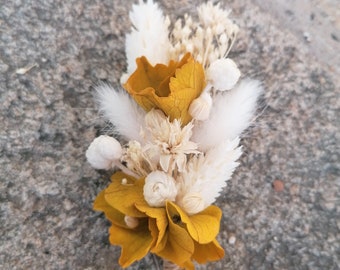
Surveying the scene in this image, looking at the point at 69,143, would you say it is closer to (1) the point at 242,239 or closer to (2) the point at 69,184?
(2) the point at 69,184

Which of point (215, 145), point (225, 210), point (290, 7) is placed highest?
point (290, 7)

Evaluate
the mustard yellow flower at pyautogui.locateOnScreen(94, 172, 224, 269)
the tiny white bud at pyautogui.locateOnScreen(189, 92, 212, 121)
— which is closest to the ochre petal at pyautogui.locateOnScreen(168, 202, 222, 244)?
the mustard yellow flower at pyautogui.locateOnScreen(94, 172, 224, 269)

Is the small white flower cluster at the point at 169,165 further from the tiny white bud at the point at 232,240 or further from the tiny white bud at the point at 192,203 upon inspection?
the tiny white bud at the point at 232,240

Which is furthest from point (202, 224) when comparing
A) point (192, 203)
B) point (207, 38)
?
point (207, 38)

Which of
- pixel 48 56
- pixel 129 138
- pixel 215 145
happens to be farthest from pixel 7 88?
pixel 215 145

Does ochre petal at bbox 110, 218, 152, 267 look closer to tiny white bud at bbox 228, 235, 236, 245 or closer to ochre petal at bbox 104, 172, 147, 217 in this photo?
ochre petal at bbox 104, 172, 147, 217

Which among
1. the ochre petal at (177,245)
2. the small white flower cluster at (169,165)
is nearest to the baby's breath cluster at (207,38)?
the small white flower cluster at (169,165)
